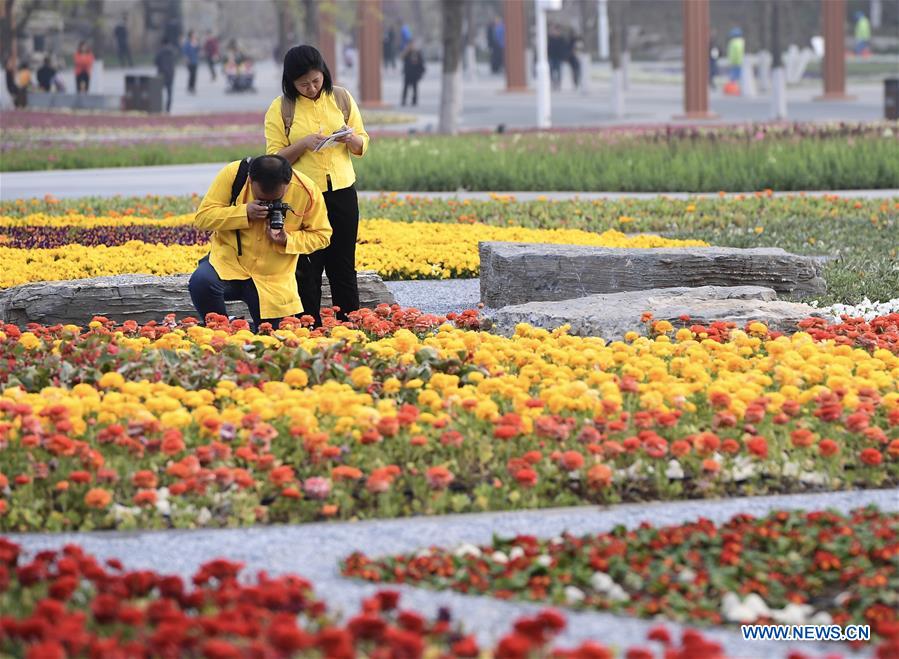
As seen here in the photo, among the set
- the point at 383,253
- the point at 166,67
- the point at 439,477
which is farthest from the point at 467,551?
the point at 166,67

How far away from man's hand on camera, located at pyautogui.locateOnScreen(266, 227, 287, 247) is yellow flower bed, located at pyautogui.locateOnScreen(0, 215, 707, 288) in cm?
303

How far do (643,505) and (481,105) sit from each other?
34.7 meters

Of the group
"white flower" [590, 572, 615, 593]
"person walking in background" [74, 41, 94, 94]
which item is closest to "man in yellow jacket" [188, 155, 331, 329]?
"white flower" [590, 572, 615, 593]

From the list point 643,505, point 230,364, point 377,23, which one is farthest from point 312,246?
point 377,23

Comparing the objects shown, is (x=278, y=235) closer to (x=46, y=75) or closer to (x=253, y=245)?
(x=253, y=245)

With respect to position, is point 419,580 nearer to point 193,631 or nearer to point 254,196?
point 193,631

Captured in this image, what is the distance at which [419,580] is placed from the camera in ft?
14.0

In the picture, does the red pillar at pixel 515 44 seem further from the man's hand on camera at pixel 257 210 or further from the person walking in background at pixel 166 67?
the man's hand on camera at pixel 257 210

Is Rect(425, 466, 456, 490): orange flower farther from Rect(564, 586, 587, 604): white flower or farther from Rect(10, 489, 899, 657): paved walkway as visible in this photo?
Rect(564, 586, 587, 604): white flower

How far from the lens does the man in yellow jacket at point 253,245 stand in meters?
7.32

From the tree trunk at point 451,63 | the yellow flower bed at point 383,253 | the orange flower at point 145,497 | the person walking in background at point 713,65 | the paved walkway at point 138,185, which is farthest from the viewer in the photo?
the person walking in background at point 713,65

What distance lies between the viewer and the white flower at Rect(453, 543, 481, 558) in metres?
4.45

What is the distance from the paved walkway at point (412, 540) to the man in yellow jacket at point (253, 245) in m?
2.74

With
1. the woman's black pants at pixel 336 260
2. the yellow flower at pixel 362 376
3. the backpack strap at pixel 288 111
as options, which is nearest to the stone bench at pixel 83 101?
the woman's black pants at pixel 336 260
